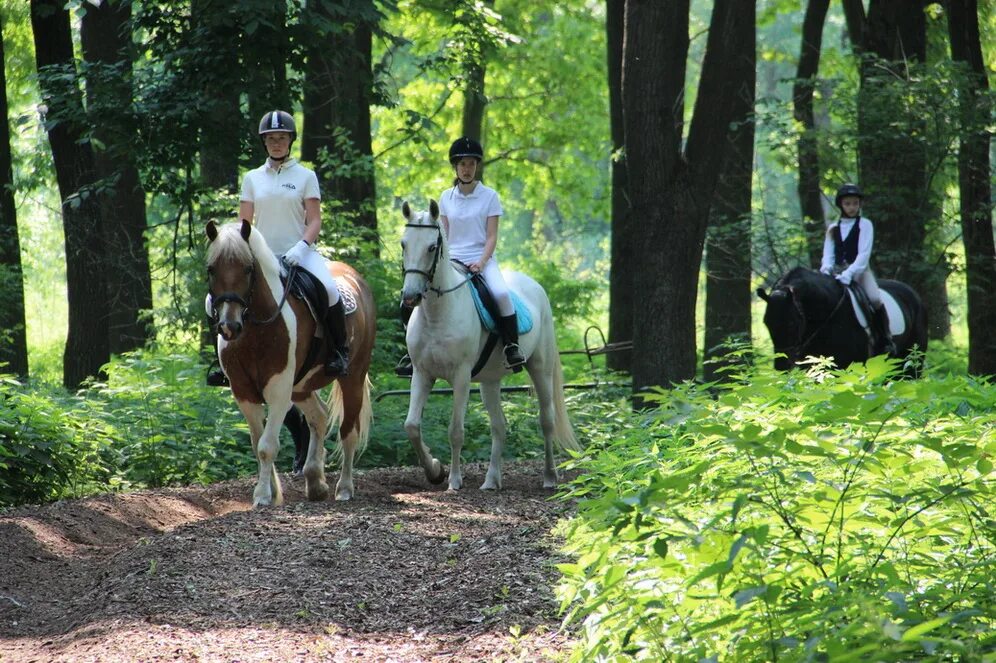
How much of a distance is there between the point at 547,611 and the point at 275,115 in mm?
5550

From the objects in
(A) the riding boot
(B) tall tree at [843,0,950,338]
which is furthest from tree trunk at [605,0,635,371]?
(A) the riding boot

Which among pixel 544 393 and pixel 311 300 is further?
pixel 544 393

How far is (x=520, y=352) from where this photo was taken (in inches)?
435

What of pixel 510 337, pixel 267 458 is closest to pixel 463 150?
pixel 510 337

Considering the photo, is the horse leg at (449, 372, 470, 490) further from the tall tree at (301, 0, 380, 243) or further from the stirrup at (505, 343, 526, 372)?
the tall tree at (301, 0, 380, 243)

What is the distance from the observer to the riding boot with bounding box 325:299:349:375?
1037 cm

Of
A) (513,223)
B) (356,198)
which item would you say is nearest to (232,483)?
(356,198)

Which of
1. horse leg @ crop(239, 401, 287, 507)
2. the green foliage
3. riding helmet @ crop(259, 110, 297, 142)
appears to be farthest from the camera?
riding helmet @ crop(259, 110, 297, 142)

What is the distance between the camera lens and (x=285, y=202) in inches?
396

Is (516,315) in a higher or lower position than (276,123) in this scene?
lower

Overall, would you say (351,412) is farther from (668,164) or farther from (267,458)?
(668,164)

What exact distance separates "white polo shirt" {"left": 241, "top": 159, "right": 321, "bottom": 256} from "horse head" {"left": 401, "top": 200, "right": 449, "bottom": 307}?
801 mm

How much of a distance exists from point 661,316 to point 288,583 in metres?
6.60

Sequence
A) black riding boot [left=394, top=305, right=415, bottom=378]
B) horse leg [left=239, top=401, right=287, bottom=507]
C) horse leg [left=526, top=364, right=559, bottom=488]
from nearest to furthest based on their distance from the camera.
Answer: horse leg [left=239, top=401, right=287, bottom=507]
black riding boot [left=394, top=305, right=415, bottom=378]
horse leg [left=526, top=364, right=559, bottom=488]
